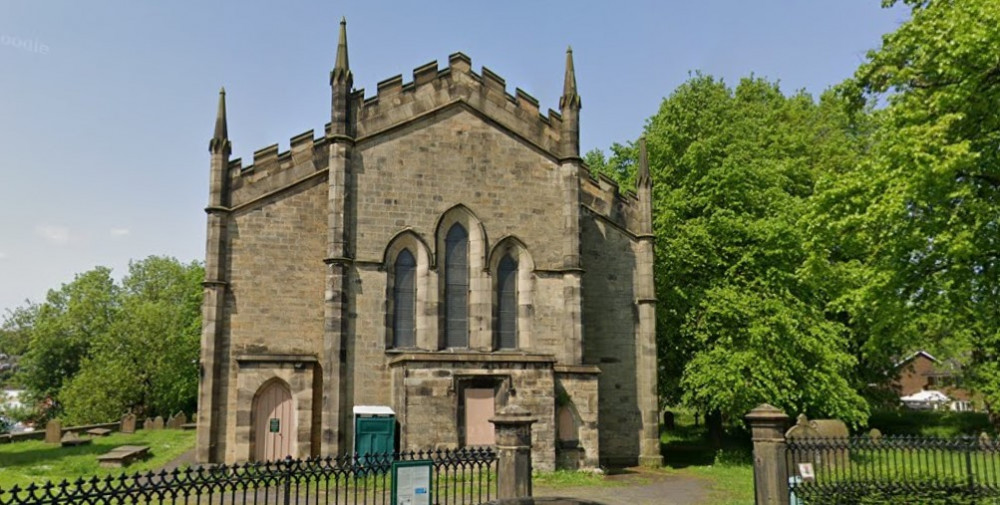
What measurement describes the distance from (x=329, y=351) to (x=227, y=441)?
3.82 m

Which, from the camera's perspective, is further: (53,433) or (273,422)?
(53,433)

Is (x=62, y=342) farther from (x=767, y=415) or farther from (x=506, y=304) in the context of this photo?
(x=767, y=415)

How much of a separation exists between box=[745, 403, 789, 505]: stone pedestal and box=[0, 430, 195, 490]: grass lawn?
1444cm

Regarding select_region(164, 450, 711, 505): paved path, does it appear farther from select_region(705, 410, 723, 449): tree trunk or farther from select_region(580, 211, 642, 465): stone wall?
select_region(705, 410, 723, 449): tree trunk

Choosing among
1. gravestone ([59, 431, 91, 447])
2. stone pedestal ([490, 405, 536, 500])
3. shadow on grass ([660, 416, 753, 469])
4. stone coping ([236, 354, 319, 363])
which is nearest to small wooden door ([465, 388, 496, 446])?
stone coping ([236, 354, 319, 363])

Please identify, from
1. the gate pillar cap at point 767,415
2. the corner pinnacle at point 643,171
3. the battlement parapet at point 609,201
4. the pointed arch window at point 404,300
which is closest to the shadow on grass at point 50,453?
the pointed arch window at point 404,300

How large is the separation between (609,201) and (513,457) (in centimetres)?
1397

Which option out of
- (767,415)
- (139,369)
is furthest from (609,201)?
(139,369)

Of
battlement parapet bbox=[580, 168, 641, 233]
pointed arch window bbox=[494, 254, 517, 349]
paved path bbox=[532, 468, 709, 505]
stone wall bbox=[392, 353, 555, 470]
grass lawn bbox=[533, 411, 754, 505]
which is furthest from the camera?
battlement parapet bbox=[580, 168, 641, 233]

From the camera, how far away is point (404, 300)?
73.6ft

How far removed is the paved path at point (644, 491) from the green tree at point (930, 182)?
634 centimetres

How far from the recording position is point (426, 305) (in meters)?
22.3

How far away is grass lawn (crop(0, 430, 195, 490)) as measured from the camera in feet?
63.0

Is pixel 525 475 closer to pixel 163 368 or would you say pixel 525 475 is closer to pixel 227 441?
pixel 227 441
